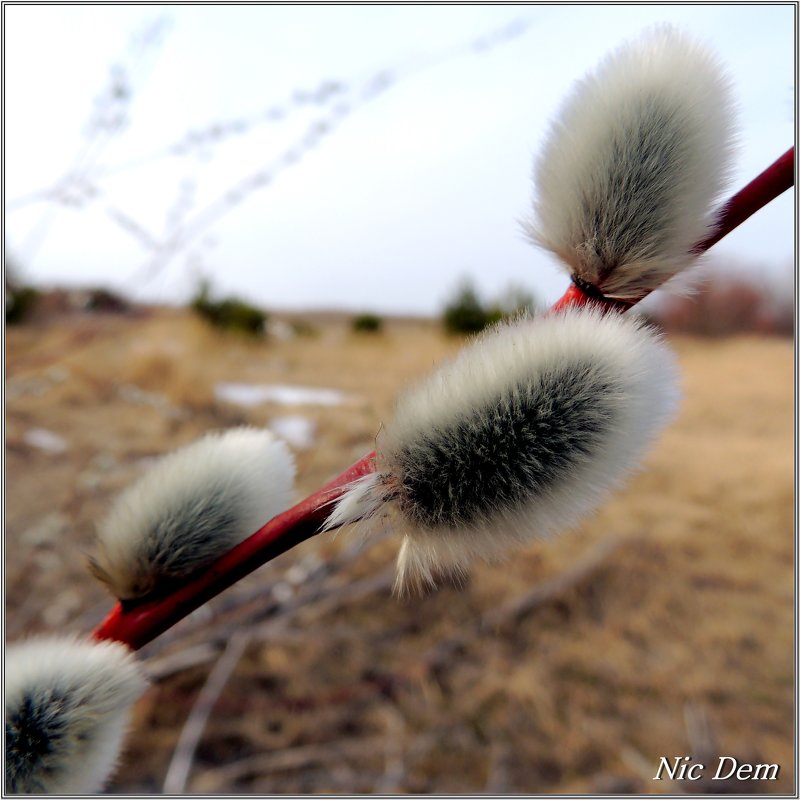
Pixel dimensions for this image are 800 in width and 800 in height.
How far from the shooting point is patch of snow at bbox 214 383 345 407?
2.91 meters

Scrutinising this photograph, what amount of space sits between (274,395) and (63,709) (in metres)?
2.74

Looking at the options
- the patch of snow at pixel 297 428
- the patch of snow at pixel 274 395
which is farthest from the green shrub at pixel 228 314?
the patch of snow at pixel 297 428

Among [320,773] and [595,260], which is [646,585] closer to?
[320,773]

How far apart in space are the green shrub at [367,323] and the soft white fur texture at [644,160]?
4.57 m

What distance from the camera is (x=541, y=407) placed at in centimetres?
26

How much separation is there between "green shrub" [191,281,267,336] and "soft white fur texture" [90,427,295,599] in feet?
12.3

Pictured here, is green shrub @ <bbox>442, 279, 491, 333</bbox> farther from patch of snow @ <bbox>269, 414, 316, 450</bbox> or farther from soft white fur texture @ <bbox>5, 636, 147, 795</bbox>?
soft white fur texture @ <bbox>5, 636, 147, 795</bbox>

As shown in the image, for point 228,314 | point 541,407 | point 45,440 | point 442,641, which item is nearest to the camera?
point 541,407

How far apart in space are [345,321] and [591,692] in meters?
4.05

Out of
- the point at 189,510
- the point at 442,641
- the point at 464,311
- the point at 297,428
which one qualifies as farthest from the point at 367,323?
the point at 189,510

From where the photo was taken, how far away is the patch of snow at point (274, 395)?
9.53 ft

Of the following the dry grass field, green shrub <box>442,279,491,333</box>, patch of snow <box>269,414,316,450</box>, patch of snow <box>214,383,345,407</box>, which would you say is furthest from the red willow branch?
green shrub <box>442,279,491,333</box>

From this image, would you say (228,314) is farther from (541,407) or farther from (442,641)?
(541,407)

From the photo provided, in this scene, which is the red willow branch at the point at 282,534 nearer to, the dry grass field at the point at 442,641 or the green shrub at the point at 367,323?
the dry grass field at the point at 442,641
